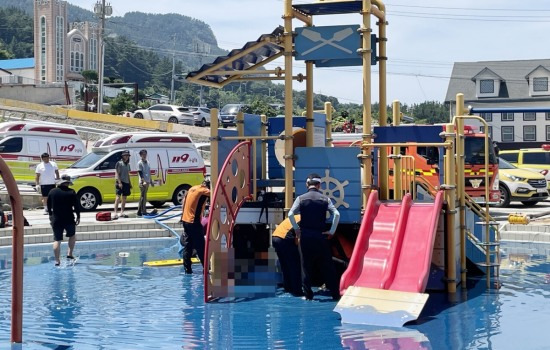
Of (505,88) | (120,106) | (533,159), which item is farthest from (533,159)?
(120,106)

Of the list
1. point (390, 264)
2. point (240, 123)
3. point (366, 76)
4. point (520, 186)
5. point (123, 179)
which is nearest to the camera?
point (390, 264)

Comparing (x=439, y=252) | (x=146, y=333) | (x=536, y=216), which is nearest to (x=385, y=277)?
(x=439, y=252)

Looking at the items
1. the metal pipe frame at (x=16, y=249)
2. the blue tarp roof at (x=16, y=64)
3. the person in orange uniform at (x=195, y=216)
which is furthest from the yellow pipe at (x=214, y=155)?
the blue tarp roof at (x=16, y=64)

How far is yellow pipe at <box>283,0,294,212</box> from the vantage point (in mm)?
12703

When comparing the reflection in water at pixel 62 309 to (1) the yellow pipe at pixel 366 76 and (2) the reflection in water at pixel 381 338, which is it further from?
(1) the yellow pipe at pixel 366 76

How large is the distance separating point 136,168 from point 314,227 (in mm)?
13793

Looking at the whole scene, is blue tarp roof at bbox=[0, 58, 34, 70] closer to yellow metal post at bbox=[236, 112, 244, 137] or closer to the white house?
the white house

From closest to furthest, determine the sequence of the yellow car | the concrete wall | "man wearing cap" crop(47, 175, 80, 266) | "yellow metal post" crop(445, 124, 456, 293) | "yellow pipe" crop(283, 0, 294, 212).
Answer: "yellow metal post" crop(445, 124, 456, 293) < "yellow pipe" crop(283, 0, 294, 212) < "man wearing cap" crop(47, 175, 80, 266) < the yellow car < the concrete wall

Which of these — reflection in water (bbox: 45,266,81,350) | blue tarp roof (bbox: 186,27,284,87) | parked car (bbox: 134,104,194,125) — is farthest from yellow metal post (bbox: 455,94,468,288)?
parked car (bbox: 134,104,194,125)

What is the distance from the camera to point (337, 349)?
912cm

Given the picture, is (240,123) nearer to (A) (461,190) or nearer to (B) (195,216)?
(B) (195,216)

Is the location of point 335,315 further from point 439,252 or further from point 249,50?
point 249,50

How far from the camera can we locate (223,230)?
41.2 ft

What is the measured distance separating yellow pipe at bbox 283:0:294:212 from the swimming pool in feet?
5.15
